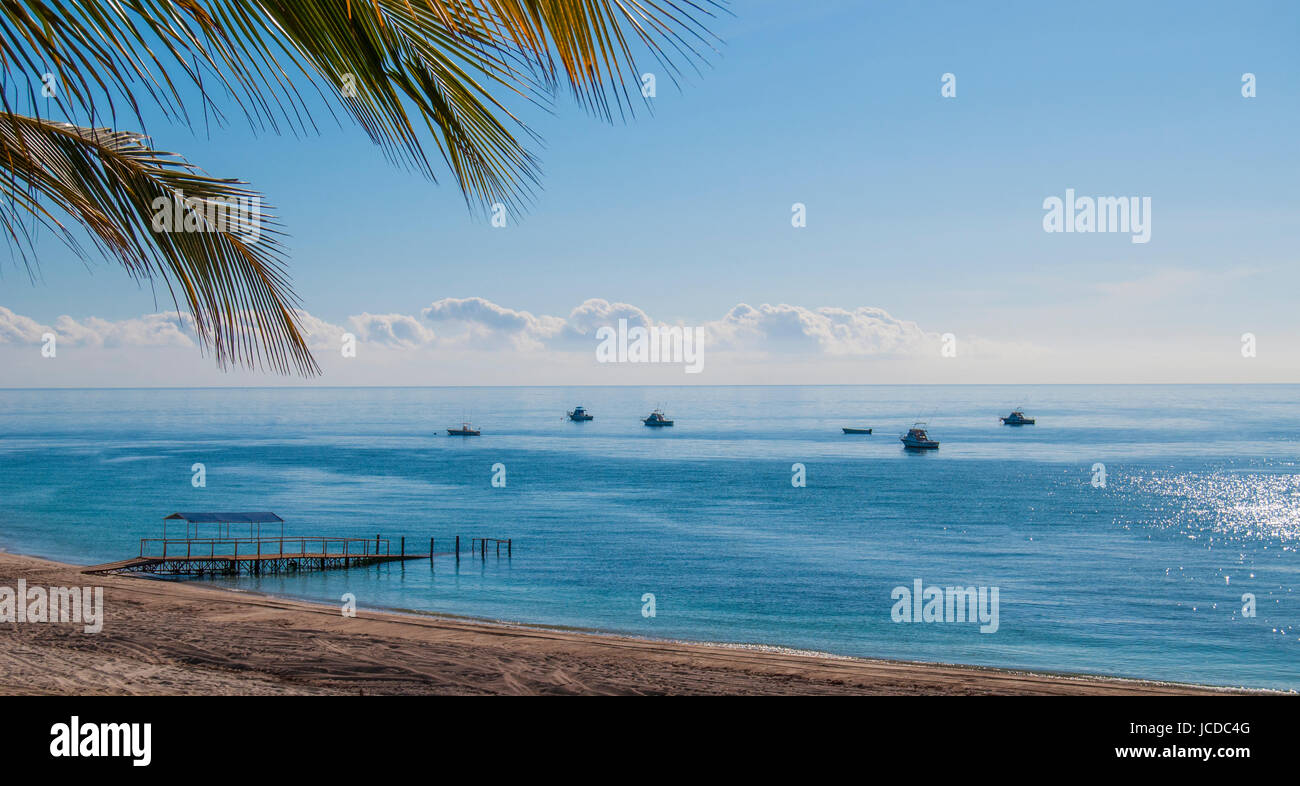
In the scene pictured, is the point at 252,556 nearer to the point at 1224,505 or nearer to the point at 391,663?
the point at 391,663

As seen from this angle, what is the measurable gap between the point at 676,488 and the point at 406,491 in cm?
2780

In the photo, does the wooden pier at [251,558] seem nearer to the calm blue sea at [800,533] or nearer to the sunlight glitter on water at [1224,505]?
the calm blue sea at [800,533]

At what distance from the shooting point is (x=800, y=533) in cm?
5931

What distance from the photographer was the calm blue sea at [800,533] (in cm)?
3509

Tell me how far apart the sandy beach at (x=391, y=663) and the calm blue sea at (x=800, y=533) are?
5.74 m

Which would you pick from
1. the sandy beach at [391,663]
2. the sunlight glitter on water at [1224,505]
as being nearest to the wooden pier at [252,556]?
the sandy beach at [391,663]

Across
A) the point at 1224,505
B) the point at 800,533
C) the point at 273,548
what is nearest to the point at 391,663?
the point at 273,548

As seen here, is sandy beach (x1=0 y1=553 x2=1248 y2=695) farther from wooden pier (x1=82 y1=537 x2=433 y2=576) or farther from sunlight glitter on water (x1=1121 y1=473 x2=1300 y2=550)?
sunlight glitter on water (x1=1121 y1=473 x2=1300 y2=550)

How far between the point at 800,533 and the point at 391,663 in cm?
4265

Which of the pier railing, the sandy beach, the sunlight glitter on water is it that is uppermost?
the sandy beach

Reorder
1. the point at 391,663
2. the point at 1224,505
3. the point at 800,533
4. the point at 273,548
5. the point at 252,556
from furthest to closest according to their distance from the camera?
the point at 1224,505
the point at 800,533
the point at 273,548
the point at 252,556
the point at 391,663

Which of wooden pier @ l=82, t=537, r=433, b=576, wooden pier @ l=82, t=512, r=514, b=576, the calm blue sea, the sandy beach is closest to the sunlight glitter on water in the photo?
the calm blue sea

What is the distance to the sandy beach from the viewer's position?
1703cm

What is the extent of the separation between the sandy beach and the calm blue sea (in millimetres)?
5739
